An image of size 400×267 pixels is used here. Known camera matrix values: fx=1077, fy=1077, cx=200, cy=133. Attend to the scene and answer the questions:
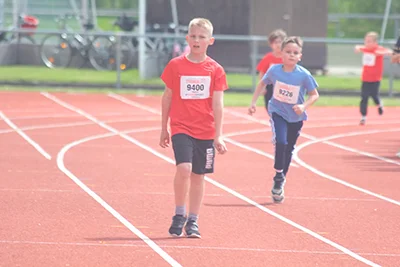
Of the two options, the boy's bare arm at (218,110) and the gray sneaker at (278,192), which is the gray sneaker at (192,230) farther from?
the gray sneaker at (278,192)

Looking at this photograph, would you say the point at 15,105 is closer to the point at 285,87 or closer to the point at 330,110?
the point at 330,110

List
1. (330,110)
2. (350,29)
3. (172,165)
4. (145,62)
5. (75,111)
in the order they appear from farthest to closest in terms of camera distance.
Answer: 1. (350,29)
2. (145,62)
3. (330,110)
4. (75,111)
5. (172,165)

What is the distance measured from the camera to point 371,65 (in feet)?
66.3

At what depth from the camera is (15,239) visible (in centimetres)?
816

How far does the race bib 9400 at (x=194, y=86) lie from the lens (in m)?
8.59

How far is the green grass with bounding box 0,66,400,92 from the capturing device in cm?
2792

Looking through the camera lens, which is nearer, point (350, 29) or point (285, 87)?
point (285, 87)

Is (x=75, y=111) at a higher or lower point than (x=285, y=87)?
lower

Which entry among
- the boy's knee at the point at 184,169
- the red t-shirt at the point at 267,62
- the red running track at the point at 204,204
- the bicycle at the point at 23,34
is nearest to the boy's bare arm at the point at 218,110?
the boy's knee at the point at 184,169

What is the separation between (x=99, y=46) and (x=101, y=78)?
180 centimetres

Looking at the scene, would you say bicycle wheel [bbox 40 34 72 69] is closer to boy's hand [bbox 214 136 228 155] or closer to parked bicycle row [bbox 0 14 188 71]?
parked bicycle row [bbox 0 14 188 71]

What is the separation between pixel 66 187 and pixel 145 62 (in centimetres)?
1764

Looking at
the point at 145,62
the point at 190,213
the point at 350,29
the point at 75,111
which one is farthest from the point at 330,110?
the point at 350,29

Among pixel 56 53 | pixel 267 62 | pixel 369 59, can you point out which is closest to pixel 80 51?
pixel 56 53
